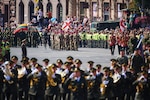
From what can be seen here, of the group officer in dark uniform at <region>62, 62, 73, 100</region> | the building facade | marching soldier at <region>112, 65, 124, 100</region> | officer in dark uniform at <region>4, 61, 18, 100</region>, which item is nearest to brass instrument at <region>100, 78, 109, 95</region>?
marching soldier at <region>112, 65, 124, 100</region>

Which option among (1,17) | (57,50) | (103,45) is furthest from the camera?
(1,17)

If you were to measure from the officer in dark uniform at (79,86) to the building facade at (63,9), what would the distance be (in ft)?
125

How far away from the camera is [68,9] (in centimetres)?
6053

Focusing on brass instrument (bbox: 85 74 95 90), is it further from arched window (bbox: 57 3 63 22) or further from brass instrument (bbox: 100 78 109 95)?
arched window (bbox: 57 3 63 22)

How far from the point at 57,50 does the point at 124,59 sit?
19.2 metres

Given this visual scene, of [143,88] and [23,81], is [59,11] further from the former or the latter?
[143,88]

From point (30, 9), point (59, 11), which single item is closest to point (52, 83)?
point (59, 11)

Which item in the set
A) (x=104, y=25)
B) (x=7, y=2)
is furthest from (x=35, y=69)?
(x=7, y=2)

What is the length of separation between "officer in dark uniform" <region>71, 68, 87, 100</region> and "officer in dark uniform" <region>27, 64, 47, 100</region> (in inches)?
37.5

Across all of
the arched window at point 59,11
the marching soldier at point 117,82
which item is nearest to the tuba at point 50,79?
the marching soldier at point 117,82

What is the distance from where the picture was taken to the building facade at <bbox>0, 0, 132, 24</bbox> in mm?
57062

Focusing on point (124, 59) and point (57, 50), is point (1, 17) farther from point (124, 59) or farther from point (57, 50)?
point (124, 59)

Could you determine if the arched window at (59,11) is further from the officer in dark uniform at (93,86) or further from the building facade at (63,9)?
the officer in dark uniform at (93,86)

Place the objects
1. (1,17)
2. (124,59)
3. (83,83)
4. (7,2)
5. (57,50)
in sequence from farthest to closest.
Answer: (7,2) < (1,17) < (57,50) < (124,59) < (83,83)
